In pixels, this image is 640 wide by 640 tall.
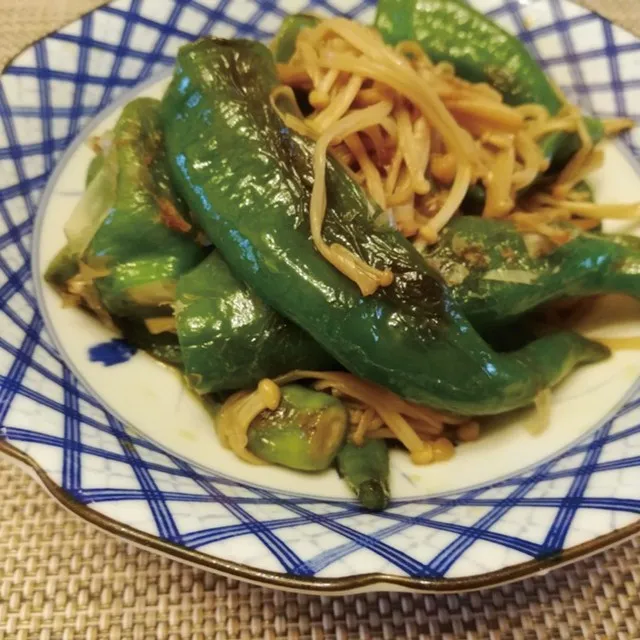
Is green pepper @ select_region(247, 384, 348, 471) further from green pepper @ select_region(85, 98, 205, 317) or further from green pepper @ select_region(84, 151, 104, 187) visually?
green pepper @ select_region(84, 151, 104, 187)

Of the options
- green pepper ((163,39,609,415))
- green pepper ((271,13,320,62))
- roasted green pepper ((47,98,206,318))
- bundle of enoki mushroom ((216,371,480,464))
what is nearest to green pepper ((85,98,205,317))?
roasted green pepper ((47,98,206,318))

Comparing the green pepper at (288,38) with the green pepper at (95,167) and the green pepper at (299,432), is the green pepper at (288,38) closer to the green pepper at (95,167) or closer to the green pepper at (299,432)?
the green pepper at (95,167)

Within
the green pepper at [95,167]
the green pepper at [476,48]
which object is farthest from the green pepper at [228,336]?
the green pepper at [476,48]

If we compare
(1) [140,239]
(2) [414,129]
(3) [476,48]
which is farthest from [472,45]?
(1) [140,239]

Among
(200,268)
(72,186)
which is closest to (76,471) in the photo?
(200,268)

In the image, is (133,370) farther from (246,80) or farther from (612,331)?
(612,331)
